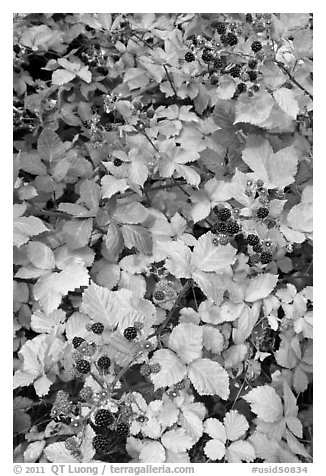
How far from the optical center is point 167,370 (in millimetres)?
1637

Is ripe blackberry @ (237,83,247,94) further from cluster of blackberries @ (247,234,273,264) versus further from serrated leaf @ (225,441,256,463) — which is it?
serrated leaf @ (225,441,256,463)

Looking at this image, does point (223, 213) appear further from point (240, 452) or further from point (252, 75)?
point (240, 452)

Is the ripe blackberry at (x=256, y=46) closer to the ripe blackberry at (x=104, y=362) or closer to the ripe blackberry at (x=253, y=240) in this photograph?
the ripe blackberry at (x=253, y=240)

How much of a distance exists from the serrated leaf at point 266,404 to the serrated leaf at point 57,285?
0.71m

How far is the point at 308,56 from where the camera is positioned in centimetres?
191

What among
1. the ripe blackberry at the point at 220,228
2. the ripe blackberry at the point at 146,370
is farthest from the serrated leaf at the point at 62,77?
the ripe blackberry at the point at 146,370

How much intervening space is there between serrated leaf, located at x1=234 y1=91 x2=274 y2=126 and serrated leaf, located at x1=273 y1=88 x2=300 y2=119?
0.16ft

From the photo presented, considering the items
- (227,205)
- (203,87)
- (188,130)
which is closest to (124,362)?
(227,205)

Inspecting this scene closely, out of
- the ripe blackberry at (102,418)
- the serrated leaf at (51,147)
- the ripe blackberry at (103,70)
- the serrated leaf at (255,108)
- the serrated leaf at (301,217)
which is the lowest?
the ripe blackberry at (102,418)

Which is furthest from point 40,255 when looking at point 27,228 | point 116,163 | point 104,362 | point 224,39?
point 224,39

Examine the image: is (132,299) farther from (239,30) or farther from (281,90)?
(239,30)

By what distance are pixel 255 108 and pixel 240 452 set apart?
1.23 m

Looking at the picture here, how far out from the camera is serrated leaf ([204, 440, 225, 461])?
5.52ft

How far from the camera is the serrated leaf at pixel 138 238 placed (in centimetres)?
188
